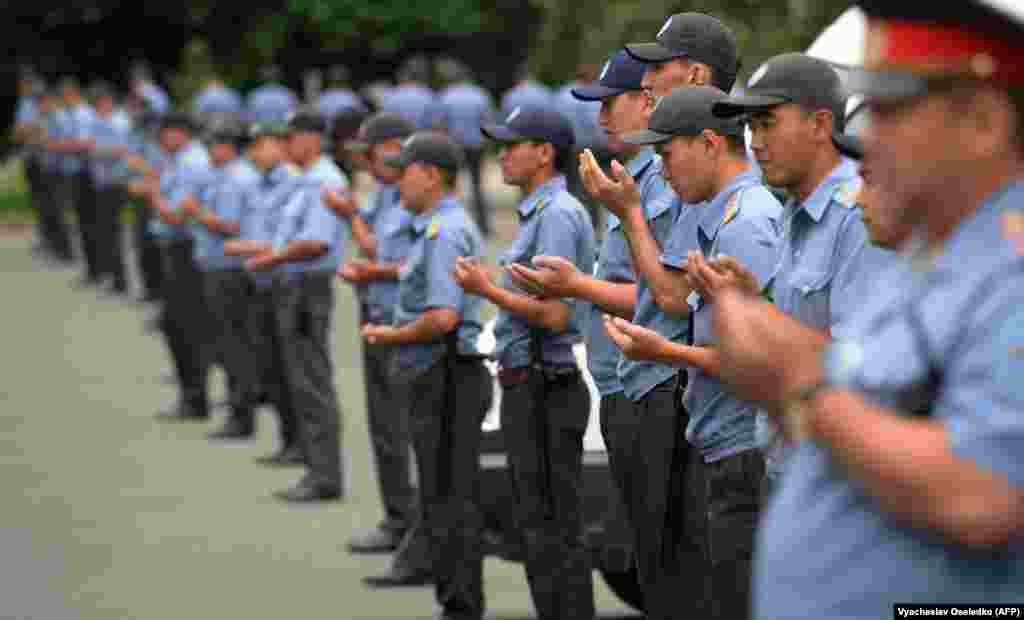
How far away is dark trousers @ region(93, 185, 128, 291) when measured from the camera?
24.1m

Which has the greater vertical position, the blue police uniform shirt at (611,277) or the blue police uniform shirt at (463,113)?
the blue police uniform shirt at (611,277)

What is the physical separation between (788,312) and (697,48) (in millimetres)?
1771

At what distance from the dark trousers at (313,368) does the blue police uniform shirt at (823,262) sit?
22.1 ft

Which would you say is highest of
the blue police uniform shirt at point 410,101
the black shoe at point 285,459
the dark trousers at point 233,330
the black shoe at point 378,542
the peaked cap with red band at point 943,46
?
the peaked cap with red band at point 943,46

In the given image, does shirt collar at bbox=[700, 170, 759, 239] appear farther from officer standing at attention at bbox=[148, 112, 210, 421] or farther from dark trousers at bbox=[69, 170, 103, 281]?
dark trousers at bbox=[69, 170, 103, 281]

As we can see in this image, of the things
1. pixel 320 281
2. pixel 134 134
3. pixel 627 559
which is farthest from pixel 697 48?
pixel 134 134

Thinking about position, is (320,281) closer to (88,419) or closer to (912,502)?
(88,419)

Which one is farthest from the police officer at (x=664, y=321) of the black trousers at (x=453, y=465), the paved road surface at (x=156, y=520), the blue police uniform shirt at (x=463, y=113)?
the blue police uniform shirt at (x=463, y=113)

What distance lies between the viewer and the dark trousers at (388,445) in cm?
1055

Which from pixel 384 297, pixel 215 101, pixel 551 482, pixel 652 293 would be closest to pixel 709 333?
pixel 652 293

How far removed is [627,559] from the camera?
8.15 meters

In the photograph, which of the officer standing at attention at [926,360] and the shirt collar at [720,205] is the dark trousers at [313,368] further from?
the officer standing at attention at [926,360]

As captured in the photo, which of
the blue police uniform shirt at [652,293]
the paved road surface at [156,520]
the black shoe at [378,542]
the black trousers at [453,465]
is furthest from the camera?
the black shoe at [378,542]

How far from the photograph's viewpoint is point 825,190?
5.36 m
